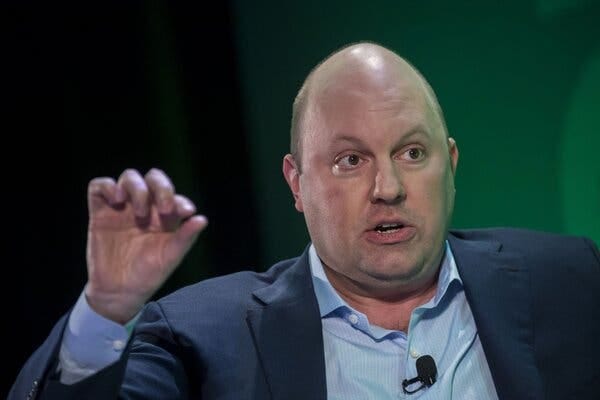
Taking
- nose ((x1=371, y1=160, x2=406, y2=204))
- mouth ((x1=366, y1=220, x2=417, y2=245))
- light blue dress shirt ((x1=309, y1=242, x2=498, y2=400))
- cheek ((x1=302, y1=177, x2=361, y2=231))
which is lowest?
light blue dress shirt ((x1=309, y1=242, x2=498, y2=400))

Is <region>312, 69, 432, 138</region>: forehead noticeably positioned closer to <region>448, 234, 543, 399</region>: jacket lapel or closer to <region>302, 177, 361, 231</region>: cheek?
<region>302, 177, 361, 231</region>: cheek

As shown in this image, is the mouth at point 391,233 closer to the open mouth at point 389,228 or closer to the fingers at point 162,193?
the open mouth at point 389,228

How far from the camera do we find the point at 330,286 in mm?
2174

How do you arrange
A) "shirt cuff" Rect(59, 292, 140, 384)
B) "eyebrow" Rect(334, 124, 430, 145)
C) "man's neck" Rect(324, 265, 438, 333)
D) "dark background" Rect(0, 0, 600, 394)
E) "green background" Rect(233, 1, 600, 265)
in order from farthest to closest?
"green background" Rect(233, 1, 600, 265), "dark background" Rect(0, 0, 600, 394), "man's neck" Rect(324, 265, 438, 333), "eyebrow" Rect(334, 124, 430, 145), "shirt cuff" Rect(59, 292, 140, 384)

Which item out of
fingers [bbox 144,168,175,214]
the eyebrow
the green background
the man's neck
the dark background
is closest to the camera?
fingers [bbox 144,168,175,214]

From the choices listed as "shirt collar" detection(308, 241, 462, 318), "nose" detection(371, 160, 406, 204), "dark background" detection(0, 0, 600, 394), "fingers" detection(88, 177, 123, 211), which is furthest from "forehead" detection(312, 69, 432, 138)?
"fingers" detection(88, 177, 123, 211)

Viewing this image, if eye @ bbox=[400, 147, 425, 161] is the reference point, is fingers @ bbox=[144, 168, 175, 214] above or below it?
above

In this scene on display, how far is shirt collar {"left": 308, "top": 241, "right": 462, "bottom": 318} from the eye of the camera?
2.13 m

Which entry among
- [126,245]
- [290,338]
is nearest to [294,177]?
[290,338]

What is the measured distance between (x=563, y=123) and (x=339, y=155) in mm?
1016

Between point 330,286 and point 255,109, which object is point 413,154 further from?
point 255,109

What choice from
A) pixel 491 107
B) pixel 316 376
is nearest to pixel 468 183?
pixel 491 107

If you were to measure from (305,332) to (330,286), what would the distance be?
16 cm

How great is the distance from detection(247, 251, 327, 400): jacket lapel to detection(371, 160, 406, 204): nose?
30cm
